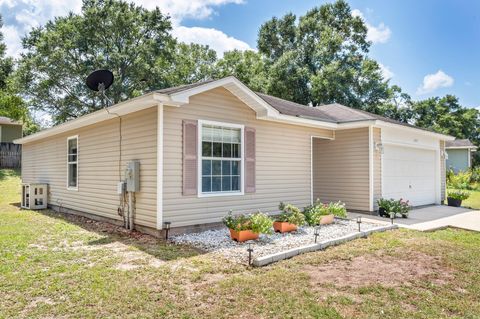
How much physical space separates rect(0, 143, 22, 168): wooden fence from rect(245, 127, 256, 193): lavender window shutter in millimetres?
20513

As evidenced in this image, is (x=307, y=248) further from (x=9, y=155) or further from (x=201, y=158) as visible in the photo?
(x=9, y=155)

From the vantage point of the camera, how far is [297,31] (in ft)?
92.3

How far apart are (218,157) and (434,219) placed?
20.9 feet

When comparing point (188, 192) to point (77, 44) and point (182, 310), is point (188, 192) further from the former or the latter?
point (77, 44)

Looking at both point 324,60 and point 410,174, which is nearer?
point 410,174

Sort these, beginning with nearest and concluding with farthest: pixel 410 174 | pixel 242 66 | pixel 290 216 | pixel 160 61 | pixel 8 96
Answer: pixel 290 216, pixel 410 174, pixel 8 96, pixel 160 61, pixel 242 66

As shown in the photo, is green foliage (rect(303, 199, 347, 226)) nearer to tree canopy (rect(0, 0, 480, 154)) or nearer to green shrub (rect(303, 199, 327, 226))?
green shrub (rect(303, 199, 327, 226))

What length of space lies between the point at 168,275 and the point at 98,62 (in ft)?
73.9

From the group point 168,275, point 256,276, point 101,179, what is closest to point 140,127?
point 101,179

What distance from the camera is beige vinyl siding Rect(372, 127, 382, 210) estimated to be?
31.9 ft

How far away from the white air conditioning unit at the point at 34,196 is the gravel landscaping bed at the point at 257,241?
24.0 feet

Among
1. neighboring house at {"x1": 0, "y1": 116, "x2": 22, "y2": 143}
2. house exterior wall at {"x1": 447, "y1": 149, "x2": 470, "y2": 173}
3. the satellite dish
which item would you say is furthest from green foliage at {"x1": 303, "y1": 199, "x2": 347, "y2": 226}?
neighboring house at {"x1": 0, "y1": 116, "x2": 22, "y2": 143}

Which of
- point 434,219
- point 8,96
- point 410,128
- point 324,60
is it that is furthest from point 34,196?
point 324,60

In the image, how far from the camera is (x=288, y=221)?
7.06 m
